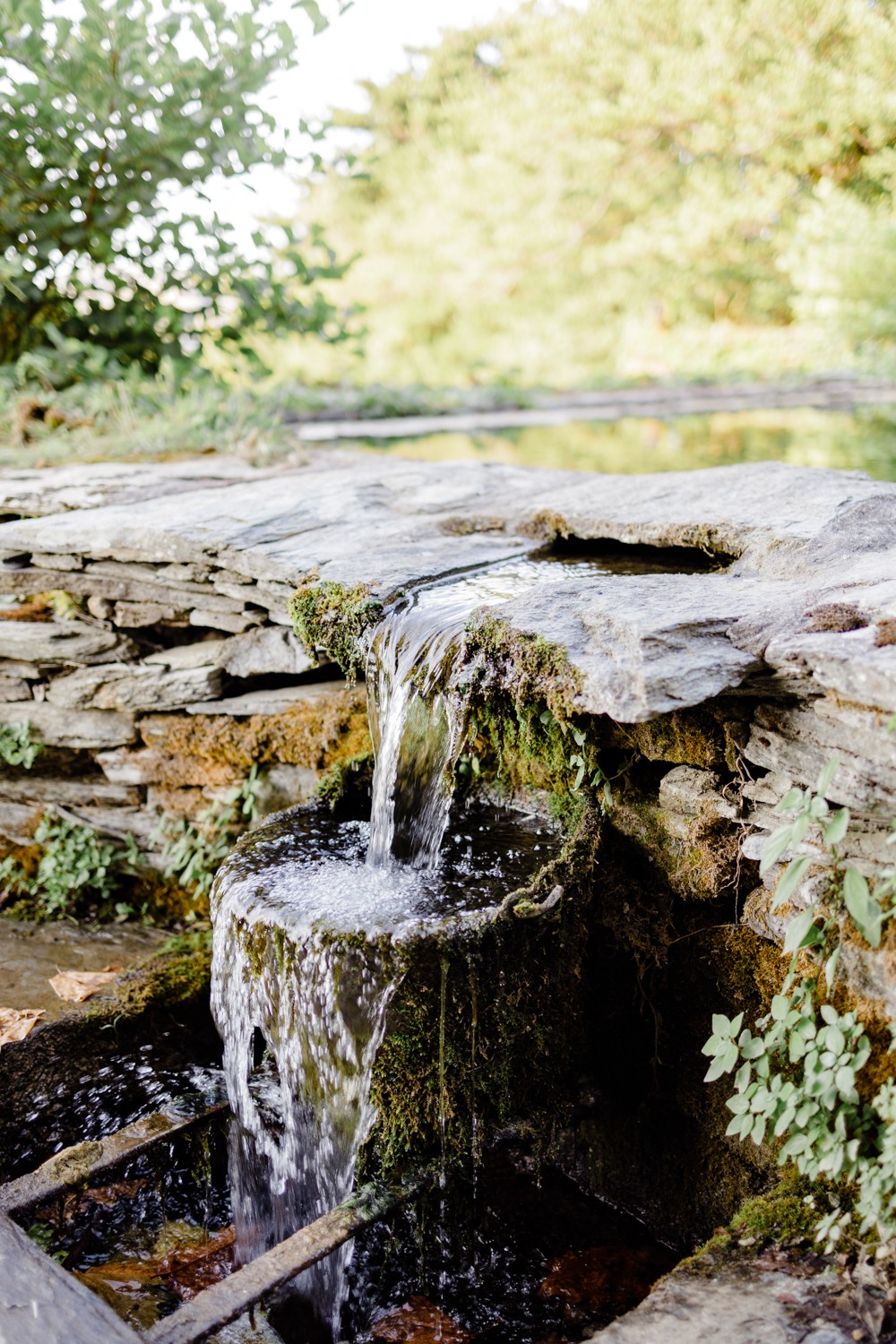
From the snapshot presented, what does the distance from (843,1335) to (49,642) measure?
333 centimetres

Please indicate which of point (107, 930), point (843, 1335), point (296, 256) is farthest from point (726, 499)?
point (296, 256)

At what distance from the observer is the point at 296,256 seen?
5.62m

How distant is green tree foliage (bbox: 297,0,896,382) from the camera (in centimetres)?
1126

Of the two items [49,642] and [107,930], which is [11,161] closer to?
[49,642]

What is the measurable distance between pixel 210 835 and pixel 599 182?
1758 cm

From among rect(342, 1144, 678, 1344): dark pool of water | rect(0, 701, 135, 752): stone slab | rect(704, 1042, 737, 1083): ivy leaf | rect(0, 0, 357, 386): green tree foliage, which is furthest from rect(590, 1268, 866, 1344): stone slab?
rect(0, 0, 357, 386): green tree foliage

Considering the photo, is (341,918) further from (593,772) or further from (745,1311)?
(745,1311)

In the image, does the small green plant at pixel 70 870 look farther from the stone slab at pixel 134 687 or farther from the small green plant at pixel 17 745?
the stone slab at pixel 134 687

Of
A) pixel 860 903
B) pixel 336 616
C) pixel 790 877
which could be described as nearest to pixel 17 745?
pixel 336 616

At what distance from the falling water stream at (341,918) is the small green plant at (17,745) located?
4.63 feet

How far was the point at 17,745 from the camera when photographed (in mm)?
3883

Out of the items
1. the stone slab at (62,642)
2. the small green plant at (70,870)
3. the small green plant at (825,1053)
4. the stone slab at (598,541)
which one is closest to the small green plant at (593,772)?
the stone slab at (598,541)

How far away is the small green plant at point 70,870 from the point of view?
12.4 feet

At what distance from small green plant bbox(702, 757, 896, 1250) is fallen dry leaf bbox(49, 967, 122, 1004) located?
2085 mm
